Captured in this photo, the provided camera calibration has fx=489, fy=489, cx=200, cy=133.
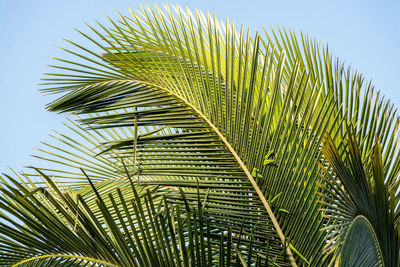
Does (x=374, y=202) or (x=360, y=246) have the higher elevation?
(x=374, y=202)

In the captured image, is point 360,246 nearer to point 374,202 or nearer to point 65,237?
point 374,202

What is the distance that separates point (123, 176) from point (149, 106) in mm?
718

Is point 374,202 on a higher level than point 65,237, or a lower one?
higher

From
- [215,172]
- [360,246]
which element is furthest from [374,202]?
[215,172]

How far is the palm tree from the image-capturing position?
1.51 meters

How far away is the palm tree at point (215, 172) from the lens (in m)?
1.51

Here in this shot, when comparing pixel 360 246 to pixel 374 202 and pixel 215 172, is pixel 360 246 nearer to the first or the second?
pixel 374 202

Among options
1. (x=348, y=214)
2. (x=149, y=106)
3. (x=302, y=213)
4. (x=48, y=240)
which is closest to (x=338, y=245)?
(x=348, y=214)

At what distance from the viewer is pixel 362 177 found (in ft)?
4.69

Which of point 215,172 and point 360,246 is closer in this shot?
point 360,246

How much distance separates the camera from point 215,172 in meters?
2.11

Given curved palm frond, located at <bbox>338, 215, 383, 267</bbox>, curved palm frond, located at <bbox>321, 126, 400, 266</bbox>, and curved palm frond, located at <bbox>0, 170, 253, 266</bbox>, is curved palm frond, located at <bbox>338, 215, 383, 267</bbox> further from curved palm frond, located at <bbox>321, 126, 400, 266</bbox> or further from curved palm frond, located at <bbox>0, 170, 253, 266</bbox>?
curved palm frond, located at <bbox>0, 170, 253, 266</bbox>

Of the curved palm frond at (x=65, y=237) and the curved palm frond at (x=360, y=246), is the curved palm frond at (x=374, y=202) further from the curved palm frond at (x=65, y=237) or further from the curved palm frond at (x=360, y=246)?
the curved palm frond at (x=65, y=237)

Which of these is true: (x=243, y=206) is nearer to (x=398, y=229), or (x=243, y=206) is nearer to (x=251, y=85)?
(x=251, y=85)
